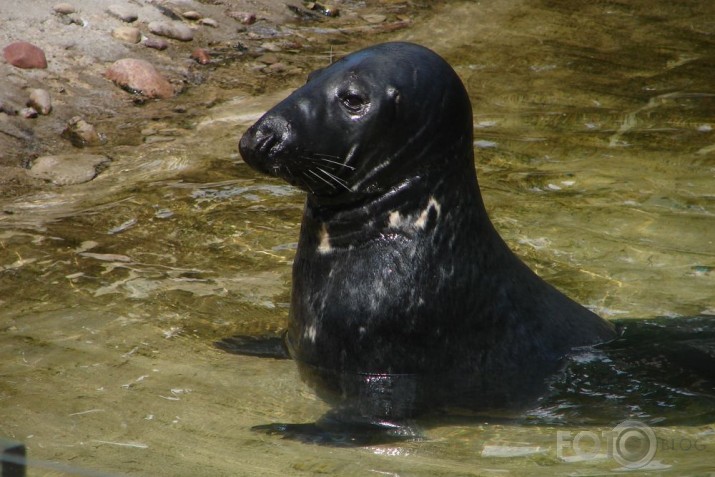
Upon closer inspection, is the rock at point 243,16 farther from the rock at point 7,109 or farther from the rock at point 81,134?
the rock at point 7,109

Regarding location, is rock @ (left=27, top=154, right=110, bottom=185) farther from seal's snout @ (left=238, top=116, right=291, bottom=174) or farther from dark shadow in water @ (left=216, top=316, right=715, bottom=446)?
seal's snout @ (left=238, top=116, right=291, bottom=174)

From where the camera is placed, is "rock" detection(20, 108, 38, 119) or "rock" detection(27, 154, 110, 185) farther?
"rock" detection(20, 108, 38, 119)

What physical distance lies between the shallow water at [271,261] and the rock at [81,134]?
0.96ft

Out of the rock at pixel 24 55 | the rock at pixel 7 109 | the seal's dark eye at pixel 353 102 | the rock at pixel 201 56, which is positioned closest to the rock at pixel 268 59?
the rock at pixel 201 56

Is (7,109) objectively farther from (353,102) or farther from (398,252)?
(398,252)

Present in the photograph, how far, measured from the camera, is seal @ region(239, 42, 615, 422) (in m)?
4.83

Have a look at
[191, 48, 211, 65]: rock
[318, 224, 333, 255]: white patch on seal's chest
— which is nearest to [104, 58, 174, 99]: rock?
[191, 48, 211, 65]: rock

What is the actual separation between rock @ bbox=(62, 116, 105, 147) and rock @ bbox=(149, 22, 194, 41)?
2.04 metres

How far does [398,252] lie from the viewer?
16.2 feet

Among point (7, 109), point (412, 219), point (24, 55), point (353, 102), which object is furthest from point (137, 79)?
point (412, 219)

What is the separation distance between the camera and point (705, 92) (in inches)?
384

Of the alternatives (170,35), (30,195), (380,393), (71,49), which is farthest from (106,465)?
(170,35)

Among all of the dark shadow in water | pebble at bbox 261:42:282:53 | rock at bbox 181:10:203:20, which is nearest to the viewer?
the dark shadow in water

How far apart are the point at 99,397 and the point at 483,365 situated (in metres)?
1.65
